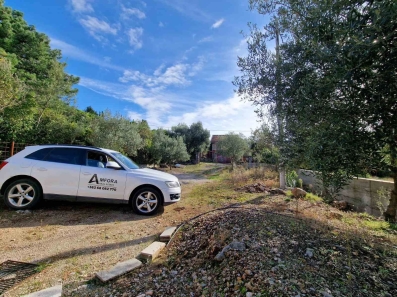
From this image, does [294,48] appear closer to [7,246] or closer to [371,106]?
[371,106]

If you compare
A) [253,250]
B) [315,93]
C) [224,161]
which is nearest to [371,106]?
[315,93]

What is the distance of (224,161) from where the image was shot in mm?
34812

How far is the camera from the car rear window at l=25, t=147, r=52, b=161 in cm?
468

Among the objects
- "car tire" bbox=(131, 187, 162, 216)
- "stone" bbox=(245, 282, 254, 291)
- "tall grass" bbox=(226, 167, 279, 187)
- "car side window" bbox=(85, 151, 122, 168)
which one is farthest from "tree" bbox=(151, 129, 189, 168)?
"stone" bbox=(245, 282, 254, 291)

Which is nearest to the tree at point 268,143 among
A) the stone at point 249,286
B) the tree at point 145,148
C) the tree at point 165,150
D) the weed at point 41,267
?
the stone at point 249,286

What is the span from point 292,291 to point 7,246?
4189 millimetres

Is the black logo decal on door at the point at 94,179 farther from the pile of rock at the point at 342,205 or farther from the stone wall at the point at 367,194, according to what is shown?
the pile of rock at the point at 342,205

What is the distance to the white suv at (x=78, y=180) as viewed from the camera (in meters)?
4.52

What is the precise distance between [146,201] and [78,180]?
5.58 feet

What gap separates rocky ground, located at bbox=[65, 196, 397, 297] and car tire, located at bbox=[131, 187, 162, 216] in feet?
6.01

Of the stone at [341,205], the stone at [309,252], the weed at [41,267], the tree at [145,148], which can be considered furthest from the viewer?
the tree at [145,148]

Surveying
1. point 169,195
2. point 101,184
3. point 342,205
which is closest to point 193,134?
point 342,205

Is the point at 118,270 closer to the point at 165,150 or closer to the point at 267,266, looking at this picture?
the point at 267,266

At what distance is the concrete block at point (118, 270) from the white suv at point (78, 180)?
235cm
